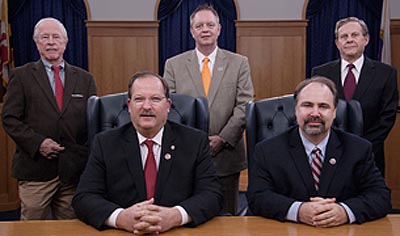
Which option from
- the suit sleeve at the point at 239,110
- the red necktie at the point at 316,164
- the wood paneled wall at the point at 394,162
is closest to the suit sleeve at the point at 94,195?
the red necktie at the point at 316,164

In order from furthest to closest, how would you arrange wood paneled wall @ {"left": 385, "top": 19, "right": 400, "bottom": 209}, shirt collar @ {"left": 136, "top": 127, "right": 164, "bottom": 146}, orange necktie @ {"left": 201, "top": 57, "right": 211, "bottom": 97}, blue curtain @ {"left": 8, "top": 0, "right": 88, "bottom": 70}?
1. blue curtain @ {"left": 8, "top": 0, "right": 88, "bottom": 70}
2. wood paneled wall @ {"left": 385, "top": 19, "right": 400, "bottom": 209}
3. orange necktie @ {"left": 201, "top": 57, "right": 211, "bottom": 97}
4. shirt collar @ {"left": 136, "top": 127, "right": 164, "bottom": 146}

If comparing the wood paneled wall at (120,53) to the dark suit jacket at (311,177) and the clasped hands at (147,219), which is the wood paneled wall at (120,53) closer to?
the dark suit jacket at (311,177)

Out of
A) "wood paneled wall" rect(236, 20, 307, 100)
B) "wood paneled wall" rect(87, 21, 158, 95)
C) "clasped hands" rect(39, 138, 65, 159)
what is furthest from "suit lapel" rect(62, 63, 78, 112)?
"wood paneled wall" rect(236, 20, 307, 100)

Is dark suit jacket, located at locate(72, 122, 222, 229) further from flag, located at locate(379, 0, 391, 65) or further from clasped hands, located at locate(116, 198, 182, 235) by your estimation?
flag, located at locate(379, 0, 391, 65)

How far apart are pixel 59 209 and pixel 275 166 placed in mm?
1473

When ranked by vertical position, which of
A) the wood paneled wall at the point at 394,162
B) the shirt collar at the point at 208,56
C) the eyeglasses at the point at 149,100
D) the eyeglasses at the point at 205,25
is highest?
the eyeglasses at the point at 205,25

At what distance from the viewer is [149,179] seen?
233 cm

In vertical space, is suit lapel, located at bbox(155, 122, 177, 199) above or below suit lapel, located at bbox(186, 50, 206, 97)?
below

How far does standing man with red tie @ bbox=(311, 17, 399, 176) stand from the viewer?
322cm

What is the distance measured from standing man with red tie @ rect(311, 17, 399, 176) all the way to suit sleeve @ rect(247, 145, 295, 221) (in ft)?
3.59

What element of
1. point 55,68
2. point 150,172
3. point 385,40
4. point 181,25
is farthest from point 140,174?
point 181,25

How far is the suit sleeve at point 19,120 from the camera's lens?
9.69 ft

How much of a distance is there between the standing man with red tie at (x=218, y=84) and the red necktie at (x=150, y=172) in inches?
34.8

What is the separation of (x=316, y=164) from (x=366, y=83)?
1.12 metres
